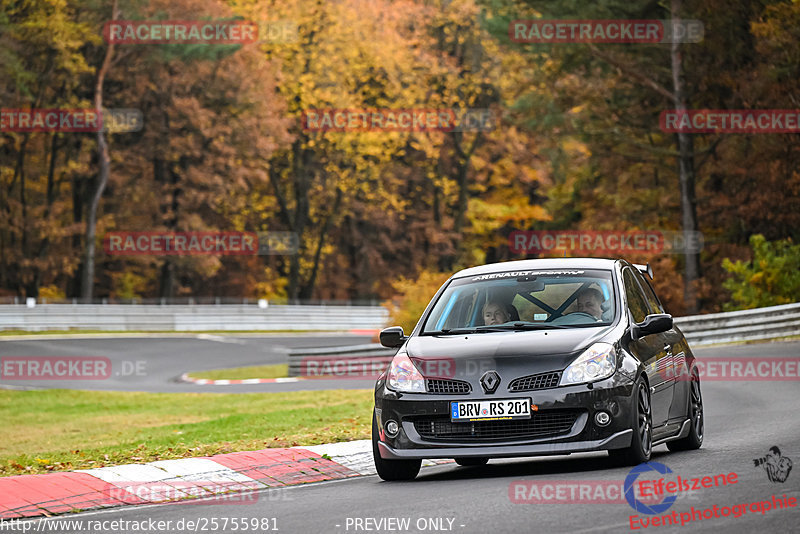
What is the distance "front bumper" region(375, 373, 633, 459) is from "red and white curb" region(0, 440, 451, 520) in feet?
4.89

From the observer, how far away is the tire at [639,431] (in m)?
9.66

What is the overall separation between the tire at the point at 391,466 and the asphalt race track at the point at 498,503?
0.11 metres

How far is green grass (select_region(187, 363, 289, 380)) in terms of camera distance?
32906 mm

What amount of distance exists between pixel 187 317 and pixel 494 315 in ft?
155

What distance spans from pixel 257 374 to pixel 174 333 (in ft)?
71.3

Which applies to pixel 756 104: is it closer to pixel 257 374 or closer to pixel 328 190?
pixel 257 374

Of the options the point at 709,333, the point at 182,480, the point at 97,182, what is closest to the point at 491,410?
the point at 182,480

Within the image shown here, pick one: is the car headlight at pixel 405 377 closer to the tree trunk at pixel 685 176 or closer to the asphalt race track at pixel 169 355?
the asphalt race track at pixel 169 355

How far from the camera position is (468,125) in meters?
66.4

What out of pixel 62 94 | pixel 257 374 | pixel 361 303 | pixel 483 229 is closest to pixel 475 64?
pixel 483 229

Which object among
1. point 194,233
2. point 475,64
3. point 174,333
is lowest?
point 174,333

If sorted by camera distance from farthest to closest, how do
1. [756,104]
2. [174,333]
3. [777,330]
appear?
[174,333]
[756,104]
[777,330]

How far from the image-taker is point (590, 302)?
35.1 feet

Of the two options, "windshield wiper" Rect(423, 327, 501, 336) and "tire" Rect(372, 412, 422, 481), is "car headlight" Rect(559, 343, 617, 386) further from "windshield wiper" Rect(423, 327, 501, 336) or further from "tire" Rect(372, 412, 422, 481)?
"tire" Rect(372, 412, 422, 481)
